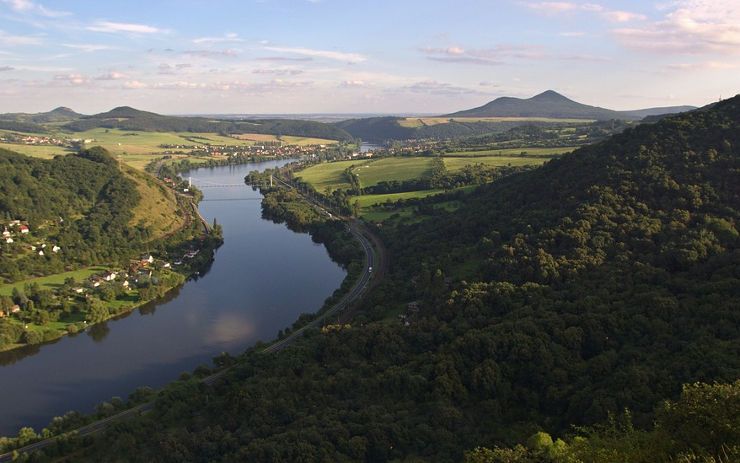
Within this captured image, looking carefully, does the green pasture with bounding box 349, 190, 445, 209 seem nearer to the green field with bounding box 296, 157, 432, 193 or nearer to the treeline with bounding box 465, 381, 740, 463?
the green field with bounding box 296, 157, 432, 193

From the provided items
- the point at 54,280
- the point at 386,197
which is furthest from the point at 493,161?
the point at 54,280

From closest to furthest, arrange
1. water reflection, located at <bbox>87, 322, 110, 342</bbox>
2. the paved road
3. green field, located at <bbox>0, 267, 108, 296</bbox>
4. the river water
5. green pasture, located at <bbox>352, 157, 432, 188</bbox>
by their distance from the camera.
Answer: the river water
the paved road
water reflection, located at <bbox>87, 322, 110, 342</bbox>
green field, located at <bbox>0, 267, 108, 296</bbox>
green pasture, located at <bbox>352, 157, 432, 188</bbox>

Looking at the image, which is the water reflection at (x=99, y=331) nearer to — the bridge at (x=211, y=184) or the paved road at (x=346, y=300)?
the paved road at (x=346, y=300)

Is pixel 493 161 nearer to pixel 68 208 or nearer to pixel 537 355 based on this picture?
pixel 68 208

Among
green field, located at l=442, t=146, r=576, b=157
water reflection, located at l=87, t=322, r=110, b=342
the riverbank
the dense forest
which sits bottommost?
water reflection, located at l=87, t=322, r=110, b=342

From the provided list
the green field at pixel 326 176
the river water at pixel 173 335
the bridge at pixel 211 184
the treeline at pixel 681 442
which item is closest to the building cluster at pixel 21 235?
the river water at pixel 173 335

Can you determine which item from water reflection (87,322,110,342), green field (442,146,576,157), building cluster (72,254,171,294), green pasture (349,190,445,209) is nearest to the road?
water reflection (87,322,110,342)
